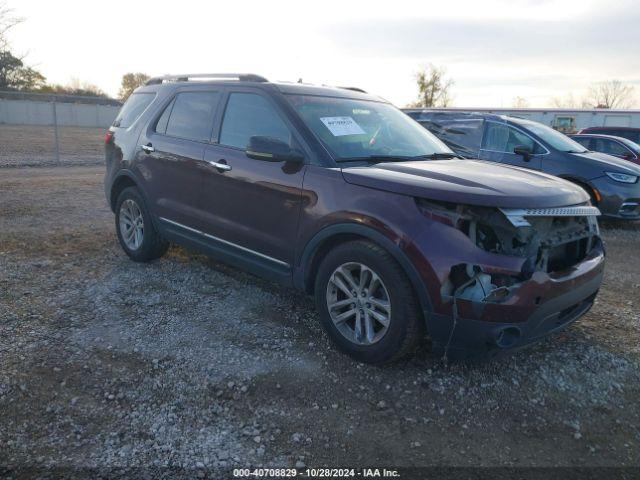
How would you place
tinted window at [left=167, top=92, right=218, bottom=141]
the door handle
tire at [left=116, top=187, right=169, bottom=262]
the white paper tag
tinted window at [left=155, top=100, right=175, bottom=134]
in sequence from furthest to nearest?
tire at [left=116, top=187, right=169, bottom=262]
tinted window at [left=155, top=100, right=175, bottom=134]
tinted window at [left=167, top=92, right=218, bottom=141]
the door handle
the white paper tag

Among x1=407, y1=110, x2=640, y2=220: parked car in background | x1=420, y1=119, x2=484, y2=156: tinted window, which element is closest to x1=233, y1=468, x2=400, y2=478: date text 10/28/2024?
x1=407, y1=110, x2=640, y2=220: parked car in background

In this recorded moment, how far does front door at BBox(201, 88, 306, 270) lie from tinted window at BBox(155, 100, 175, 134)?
87 centimetres

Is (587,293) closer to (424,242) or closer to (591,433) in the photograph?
(591,433)

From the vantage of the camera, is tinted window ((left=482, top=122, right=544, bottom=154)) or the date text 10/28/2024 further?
tinted window ((left=482, top=122, right=544, bottom=154))

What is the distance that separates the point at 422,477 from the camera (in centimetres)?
246

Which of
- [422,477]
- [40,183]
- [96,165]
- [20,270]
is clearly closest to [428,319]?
[422,477]

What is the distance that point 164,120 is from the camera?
197 inches

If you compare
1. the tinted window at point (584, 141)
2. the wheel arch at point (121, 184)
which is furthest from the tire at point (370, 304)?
the tinted window at point (584, 141)

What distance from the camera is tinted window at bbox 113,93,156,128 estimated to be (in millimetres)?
5371

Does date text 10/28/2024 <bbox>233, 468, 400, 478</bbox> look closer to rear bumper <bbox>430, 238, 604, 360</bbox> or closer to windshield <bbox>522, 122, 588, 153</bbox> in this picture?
rear bumper <bbox>430, 238, 604, 360</bbox>

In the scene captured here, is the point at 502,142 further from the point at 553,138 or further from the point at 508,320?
the point at 508,320

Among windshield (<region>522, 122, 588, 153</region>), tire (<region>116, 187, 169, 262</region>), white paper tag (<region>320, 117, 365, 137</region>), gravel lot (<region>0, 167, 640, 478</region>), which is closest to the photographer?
gravel lot (<region>0, 167, 640, 478</region>)

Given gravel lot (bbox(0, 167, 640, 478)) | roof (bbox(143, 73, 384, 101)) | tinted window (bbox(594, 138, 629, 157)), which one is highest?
roof (bbox(143, 73, 384, 101))

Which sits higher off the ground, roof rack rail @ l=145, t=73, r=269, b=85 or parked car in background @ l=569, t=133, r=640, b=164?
roof rack rail @ l=145, t=73, r=269, b=85
